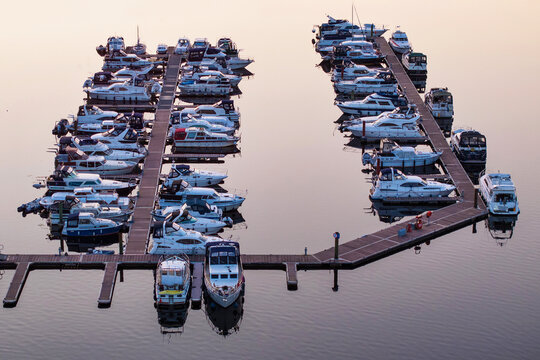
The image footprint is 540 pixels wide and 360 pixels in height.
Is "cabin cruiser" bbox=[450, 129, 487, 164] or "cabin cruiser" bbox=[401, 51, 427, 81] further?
"cabin cruiser" bbox=[401, 51, 427, 81]

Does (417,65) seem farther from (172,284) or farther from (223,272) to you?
(172,284)

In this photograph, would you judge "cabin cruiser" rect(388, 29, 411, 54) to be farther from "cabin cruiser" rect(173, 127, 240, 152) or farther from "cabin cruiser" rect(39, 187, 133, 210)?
"cabin cruiser" rect(39, 187, 133, 210)

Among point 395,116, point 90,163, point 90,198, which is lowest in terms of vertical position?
point 90,198

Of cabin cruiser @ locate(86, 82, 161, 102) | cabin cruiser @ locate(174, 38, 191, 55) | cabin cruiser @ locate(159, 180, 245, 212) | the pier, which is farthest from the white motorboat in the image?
cabin cruiser @ locate(159, 180, 245, 212)

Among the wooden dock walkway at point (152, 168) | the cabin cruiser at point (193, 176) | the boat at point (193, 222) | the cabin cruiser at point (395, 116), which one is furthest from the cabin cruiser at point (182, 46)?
the boat at point (193, 222)

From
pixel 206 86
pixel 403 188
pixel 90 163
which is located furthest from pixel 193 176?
pixel 206 86

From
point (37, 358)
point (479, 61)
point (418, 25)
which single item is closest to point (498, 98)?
point (479, 61)

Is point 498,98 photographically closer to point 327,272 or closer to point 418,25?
point 418,25
